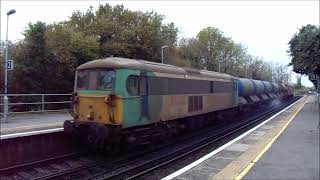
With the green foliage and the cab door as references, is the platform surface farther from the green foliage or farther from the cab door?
the green foliage

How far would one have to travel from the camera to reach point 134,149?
16.4 meters

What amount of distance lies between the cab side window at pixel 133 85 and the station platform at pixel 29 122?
4179mm

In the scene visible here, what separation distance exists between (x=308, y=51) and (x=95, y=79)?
25.2 m

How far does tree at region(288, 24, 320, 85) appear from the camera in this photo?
35447 millimetres

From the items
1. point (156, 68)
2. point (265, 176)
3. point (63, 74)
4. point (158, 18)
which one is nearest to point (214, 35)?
point (158, 18)

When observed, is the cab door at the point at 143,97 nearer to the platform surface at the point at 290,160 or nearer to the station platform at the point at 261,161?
the station platform at the point at 261,161

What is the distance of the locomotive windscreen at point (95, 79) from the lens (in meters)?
14.5

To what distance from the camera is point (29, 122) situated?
65.4 feet

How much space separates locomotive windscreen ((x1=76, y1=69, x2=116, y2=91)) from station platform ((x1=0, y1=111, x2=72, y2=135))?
278 centimetres

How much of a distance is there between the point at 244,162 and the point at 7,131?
334 inches

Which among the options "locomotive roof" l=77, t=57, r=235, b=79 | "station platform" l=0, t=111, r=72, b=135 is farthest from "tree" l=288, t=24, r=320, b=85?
"locomotive roof" l=77, t=57, r=235, b=79

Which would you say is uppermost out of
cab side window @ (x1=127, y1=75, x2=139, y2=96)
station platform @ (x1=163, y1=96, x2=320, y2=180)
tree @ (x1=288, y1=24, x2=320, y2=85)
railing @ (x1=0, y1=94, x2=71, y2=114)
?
tree @ (x1=288, y1=24, x2=320, y2=85)

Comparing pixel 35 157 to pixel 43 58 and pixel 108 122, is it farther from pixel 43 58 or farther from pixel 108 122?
Result: pixel 43 58

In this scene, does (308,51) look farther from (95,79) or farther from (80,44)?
(95,79)
